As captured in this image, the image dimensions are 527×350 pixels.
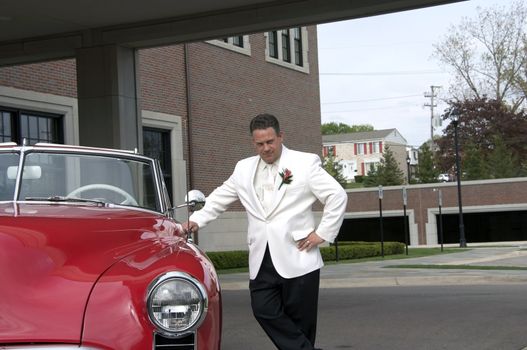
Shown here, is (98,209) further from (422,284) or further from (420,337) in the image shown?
(422,284)

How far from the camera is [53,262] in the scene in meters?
3.52

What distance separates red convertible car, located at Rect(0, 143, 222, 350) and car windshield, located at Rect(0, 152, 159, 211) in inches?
12.0

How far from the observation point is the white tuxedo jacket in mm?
4988

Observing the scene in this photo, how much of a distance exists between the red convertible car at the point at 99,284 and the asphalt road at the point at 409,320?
185 inches

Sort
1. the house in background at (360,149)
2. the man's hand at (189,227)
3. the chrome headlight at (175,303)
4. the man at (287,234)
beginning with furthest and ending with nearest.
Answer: the house in background at (360,149) → the man at (287,234) → the man's hand at (189,227) → the chrome headlight at (175,303)

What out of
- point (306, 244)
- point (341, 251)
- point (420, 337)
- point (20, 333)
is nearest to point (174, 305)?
point (20, 333)

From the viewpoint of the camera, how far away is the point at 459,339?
28.4ft

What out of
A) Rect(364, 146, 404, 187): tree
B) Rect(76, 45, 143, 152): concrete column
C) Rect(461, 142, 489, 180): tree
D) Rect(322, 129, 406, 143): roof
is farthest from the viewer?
Rect(322, 129, 406, 143): roof

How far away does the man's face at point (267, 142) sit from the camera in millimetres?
5074

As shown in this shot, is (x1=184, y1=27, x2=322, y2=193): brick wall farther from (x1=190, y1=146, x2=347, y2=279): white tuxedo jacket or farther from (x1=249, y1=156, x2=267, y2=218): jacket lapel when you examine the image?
(x1=190, y1=146, x2=347, y2=279): white tuxedo jacket

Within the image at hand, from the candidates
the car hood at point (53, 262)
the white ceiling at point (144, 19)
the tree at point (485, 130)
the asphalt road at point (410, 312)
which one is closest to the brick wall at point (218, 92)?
the white ceiling at point (144, 19)

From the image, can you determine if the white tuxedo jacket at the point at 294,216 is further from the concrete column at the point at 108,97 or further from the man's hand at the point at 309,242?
the concrete column at the point at 108,97

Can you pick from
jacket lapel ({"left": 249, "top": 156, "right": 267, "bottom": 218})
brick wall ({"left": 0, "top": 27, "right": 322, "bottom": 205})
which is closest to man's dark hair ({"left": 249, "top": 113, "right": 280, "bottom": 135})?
jacket lapel ({"left": 249, "top": 156, "right": 267, "bottom": 218})

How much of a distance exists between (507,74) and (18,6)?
56.0 meters
